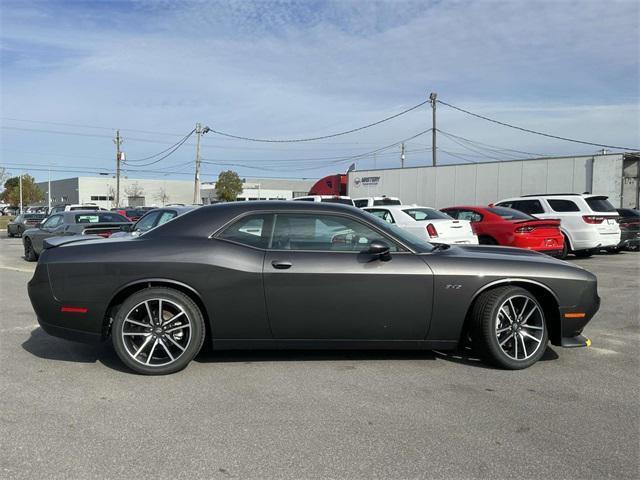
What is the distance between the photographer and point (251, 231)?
4.79m

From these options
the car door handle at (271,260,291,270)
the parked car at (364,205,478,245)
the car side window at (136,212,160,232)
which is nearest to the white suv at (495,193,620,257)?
the parked car at (364,205,478,245)

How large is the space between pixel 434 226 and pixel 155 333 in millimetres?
8238

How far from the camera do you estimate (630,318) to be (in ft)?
22.7

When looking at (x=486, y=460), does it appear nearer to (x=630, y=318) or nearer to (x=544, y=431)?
(x=544, y=431)

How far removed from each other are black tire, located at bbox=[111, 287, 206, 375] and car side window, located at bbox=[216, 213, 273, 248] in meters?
0.65

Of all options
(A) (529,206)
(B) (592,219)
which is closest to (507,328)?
(B) (592,219)

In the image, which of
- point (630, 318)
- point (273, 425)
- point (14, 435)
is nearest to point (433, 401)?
point (273, 425)

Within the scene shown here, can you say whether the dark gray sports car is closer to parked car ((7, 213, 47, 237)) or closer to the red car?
the red car

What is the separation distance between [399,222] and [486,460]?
9896mm

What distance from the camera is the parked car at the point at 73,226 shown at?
13.1 metres

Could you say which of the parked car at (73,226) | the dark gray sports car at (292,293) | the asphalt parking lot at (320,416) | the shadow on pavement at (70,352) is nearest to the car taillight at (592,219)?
the asphalt parking lot at (320,416)

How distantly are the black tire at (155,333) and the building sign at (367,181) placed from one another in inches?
955

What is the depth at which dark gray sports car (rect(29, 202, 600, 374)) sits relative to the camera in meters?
4.55

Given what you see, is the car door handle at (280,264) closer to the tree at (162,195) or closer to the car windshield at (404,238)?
the car windshield at (404,238)
